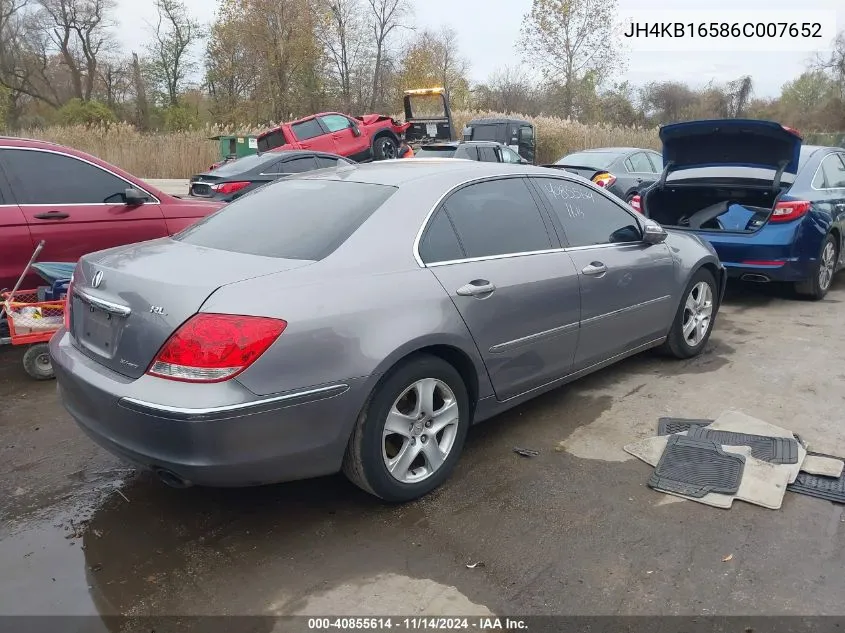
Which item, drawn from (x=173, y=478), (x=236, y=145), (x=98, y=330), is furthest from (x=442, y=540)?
(x=236, y=145)

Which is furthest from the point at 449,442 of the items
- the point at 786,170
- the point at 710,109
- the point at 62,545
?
the point at 710,109

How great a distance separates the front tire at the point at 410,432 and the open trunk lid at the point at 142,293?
0.69 meters

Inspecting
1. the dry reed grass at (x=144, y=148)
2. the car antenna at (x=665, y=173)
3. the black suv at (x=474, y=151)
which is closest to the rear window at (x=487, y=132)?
the black suv at (x=474, y=151)

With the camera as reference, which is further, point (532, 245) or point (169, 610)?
point (532, 245)

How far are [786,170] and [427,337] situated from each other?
527 centimetres

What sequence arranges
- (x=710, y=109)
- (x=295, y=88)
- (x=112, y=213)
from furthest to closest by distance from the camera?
1. (x=710, y=109)
2. (x=295, y=88)
3. (x=112, y=213)

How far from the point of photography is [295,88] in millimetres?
34219

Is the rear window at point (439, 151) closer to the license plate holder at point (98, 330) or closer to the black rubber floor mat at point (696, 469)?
the black rubber floor mat at point (696, 469)

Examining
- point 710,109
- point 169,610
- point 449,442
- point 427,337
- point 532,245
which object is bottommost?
point 169,610

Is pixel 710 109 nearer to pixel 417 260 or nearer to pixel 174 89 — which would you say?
pixel 174 89

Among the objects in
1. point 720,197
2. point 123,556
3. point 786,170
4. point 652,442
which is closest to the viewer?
point 123,556

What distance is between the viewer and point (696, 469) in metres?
3.41

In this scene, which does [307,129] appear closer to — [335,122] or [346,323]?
[335,122]

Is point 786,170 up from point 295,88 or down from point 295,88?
down
